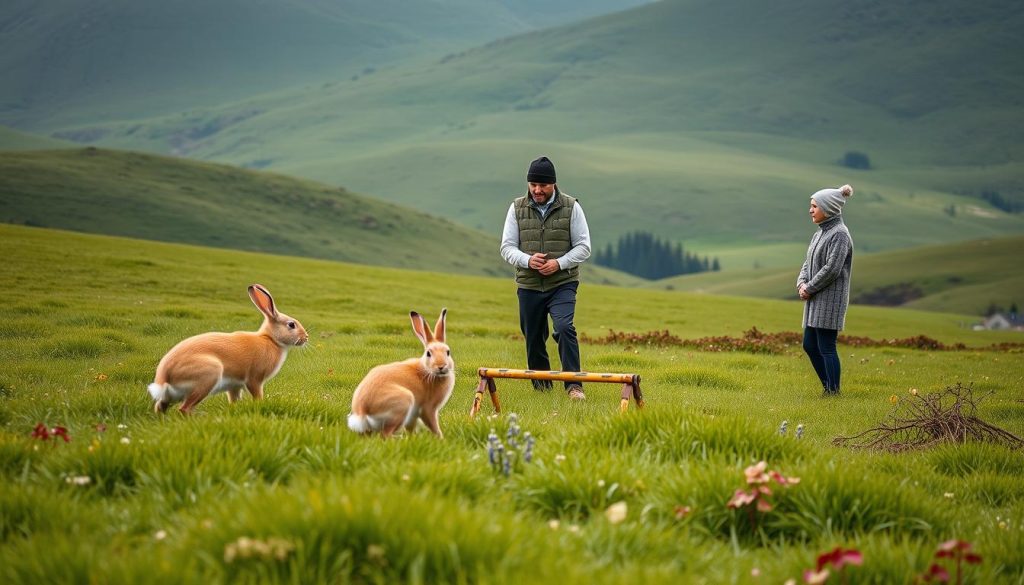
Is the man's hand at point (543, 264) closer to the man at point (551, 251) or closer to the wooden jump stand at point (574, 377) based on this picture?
the man at point (551, 251)

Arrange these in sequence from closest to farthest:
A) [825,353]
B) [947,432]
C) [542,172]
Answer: [947,432], [542,172], [825,353]

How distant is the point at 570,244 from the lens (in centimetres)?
1399

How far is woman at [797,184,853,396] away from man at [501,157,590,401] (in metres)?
3.95

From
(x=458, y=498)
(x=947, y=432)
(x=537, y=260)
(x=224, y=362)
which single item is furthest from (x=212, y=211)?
(x=458, y=498)

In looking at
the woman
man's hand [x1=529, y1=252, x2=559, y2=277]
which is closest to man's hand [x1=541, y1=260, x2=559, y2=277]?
man's hand [x1=529, y1=252, x2=559, y2=277]

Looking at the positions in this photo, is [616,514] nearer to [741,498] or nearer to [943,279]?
[741,498]

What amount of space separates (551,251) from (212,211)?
159 m

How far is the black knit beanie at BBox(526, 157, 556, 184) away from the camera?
43.8 ft

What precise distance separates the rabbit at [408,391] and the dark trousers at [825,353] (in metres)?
9.07

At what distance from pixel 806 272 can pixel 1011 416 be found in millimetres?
4066

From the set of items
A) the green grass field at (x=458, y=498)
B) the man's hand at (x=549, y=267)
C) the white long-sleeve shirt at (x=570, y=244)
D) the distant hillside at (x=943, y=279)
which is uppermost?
the white long-sleeve shirt at (x=570, y=244)

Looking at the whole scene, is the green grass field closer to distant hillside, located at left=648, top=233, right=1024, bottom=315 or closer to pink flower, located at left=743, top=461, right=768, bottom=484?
pink flower, located at left=743, top=461, right=768, bottom=484

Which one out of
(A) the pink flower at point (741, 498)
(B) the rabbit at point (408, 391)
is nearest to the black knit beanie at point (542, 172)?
(B) the rabbit at point (408, 391)

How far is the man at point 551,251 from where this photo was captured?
1366 cm
